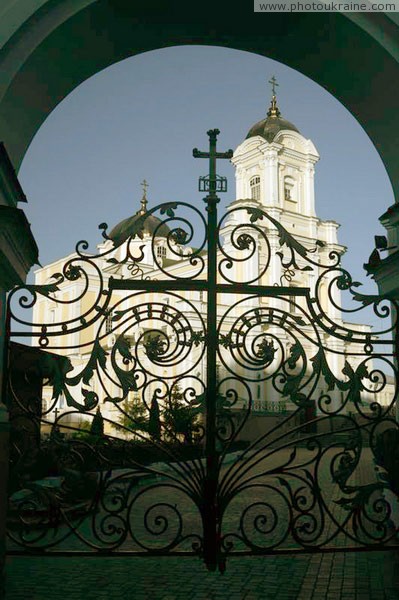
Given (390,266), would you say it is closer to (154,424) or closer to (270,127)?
(154,424)

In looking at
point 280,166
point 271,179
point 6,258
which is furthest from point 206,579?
point 280,166

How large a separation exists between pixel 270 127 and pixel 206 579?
1311 inches

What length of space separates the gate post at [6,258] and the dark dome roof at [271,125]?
3255 cm

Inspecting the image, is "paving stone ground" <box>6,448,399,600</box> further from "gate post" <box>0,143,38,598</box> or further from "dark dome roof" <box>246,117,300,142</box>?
"dark dome roof" <box>246,117,300,142</box>

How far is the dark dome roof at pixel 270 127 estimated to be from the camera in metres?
35.8

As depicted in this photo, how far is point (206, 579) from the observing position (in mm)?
5336

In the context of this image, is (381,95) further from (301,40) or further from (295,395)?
(295,395)

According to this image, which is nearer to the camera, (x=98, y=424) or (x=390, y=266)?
(x=390, y=266)

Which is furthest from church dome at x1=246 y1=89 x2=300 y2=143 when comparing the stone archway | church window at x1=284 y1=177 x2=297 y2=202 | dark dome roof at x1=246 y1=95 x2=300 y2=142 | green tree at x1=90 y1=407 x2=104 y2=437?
green tree at x1=90 y1=407 x2=104 y2=437

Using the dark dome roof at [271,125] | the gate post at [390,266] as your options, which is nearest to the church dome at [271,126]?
the dark dome roof at [271,125]

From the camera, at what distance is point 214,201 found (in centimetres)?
454

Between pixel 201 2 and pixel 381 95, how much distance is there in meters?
1.44

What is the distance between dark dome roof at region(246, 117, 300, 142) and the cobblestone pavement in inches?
1231

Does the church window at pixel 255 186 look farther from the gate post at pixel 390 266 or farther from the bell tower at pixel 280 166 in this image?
the gate post at pixel 390 266
